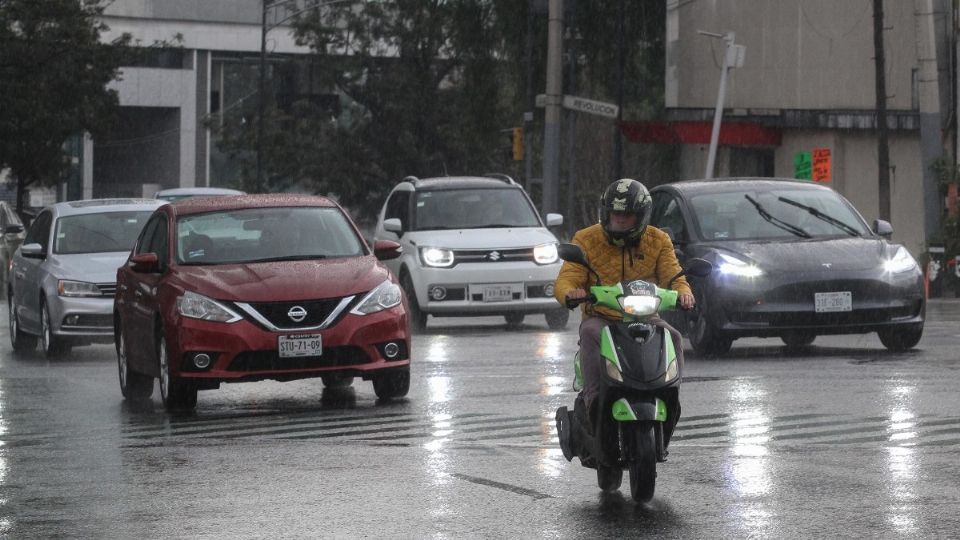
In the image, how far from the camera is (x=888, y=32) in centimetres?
4559

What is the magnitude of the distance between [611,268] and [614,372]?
789 millimetres

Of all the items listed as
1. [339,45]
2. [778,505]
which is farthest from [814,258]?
[339,45]

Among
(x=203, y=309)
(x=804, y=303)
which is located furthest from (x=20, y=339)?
(x=804, y=303)

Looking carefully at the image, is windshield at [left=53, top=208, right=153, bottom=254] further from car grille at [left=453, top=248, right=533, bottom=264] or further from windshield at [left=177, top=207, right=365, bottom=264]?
windshield at [left=177, top=207, right=365, bottom=264]

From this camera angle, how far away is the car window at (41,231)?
2131cm

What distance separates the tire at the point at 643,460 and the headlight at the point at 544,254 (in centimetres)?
1365

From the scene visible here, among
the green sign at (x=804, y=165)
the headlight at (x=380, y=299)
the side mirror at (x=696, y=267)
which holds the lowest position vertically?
the headlight at (x=380, y=299)

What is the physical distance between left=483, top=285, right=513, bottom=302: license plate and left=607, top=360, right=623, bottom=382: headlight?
44.0 feet

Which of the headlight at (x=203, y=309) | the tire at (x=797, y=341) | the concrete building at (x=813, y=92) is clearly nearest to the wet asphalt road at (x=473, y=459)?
the headlight at (x=203, y=309)

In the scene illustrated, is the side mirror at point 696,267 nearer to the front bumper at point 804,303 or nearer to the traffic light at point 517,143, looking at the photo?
the front bumper at point 804,303

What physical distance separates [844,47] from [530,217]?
79.6ft

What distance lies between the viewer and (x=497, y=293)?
22.6 m

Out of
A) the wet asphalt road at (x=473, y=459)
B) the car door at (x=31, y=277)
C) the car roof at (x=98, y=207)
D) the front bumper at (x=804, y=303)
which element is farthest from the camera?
the car roof at (x=98, y=207)

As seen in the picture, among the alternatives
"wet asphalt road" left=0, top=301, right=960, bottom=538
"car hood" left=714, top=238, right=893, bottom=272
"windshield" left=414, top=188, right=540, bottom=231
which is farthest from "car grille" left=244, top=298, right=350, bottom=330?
"windshield" left=414, top=188, right=540, bottom=231
